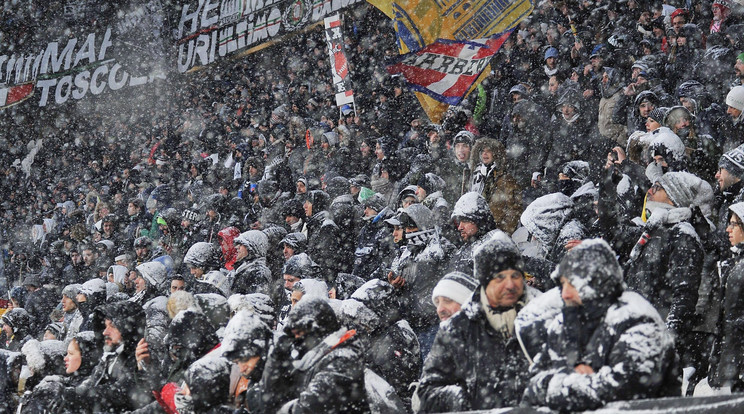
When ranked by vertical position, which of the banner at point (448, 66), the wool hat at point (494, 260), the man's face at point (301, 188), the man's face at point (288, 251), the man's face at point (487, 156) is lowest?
the wool hat at point (494, 260)

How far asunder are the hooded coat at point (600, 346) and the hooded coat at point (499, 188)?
4694 millimetres

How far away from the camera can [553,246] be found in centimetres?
579

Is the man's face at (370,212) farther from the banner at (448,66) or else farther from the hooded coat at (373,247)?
the banner at (448,66)

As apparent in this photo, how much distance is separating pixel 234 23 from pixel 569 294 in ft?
55.3

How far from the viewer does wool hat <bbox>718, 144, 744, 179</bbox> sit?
5680 mm

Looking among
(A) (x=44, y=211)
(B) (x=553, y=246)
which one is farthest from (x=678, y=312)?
(A) (x=44, y=211)

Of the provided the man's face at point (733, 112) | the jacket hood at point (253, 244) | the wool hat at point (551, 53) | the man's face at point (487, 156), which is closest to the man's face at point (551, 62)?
the wool hat at point (551, 53)

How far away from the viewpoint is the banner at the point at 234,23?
55.4 feet

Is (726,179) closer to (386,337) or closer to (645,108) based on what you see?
(645,108)

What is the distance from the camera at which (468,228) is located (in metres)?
5.73

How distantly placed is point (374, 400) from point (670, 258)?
5.99 feet

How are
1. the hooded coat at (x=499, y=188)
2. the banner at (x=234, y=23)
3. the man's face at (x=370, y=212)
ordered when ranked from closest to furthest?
the hooded coat at (x=499, y=188) → the man's face at (x=370, y=212) → the banner at (x=234, y=23)

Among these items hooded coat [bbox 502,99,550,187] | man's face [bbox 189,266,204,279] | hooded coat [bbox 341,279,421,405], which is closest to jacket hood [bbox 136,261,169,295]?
man's face [bbox 189,266,204,279]

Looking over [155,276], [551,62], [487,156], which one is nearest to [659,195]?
[487,156]
